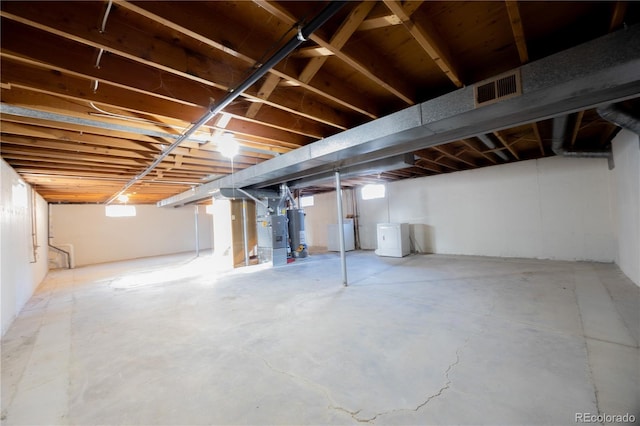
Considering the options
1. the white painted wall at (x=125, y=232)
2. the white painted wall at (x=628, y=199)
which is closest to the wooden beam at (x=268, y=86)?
the white painted wall at (x=628, y=199)

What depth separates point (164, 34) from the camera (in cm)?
166

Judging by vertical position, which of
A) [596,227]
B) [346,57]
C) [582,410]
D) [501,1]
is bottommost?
[582,410]

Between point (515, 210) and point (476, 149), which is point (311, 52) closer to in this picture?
point (476, 149)

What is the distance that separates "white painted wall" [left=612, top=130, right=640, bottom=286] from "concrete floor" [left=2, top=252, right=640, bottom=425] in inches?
12.7

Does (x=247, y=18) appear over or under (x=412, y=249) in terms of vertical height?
over

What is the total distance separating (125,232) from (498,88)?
37.9 feet

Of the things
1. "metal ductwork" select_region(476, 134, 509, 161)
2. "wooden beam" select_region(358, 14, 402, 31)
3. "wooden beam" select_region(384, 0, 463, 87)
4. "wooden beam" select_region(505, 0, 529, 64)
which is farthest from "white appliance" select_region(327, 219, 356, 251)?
"wooden beam" select_region(358, 14, 402, 31)

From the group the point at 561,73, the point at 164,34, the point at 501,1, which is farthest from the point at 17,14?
the point at 561,73

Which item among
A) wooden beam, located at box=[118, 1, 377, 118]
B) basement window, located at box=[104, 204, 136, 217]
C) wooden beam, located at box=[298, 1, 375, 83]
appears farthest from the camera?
basement window, located at box=[104, 204, 136, 217]

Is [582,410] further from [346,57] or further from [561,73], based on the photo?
[346,57]

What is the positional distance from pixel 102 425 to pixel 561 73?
362 centimetres

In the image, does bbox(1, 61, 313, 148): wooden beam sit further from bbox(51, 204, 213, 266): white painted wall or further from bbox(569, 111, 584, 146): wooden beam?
bbox(51, 204, 213, 266): white painted wall

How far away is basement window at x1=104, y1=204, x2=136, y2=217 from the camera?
30.4 feet

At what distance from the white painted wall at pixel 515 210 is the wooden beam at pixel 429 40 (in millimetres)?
4885
